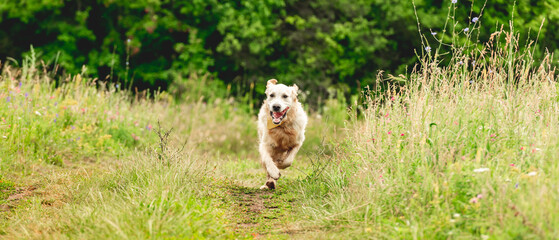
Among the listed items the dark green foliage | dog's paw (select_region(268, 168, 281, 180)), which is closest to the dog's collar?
dog's paw (select_region(268, 168, 281, 180))

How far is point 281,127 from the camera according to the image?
6.66 m

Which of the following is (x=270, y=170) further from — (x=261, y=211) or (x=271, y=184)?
(x=261, y=211)

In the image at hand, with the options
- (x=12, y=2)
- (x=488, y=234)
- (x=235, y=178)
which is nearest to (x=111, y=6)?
(x=12, y=2)

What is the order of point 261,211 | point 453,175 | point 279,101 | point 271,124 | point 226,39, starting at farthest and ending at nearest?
point 226,39 → point 271,124 → point 279,101 → point 261,211 → point 453,175

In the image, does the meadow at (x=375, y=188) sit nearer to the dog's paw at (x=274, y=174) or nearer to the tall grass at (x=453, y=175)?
the tall grass at (x=453, y=175)

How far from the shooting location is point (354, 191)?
170 inches

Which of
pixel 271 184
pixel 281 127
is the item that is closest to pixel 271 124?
pixel 281 127

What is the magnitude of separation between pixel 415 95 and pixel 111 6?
12.0 metres

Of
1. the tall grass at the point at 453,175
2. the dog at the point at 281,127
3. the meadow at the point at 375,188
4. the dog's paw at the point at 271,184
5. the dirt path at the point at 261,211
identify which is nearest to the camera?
the tall grass at the point at 453,175

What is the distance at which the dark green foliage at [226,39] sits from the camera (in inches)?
551

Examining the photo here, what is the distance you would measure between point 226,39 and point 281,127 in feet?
25.7

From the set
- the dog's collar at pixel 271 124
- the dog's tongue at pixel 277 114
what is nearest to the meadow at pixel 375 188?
the dog's collar at pixel 271 124

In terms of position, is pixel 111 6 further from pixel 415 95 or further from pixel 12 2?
pixel 415 95

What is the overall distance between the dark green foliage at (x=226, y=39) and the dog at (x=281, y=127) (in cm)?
721
